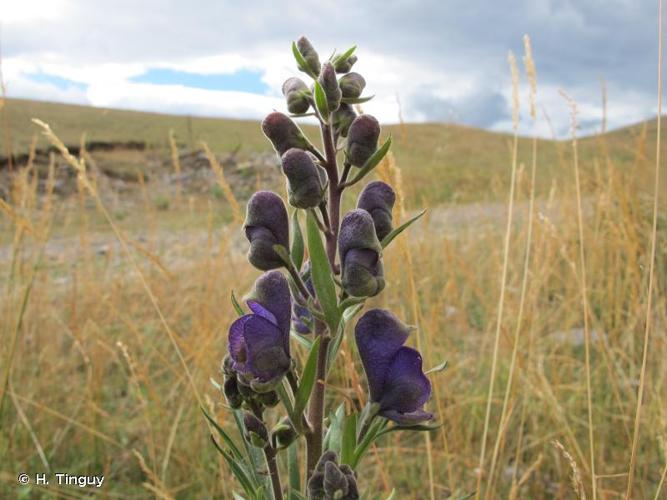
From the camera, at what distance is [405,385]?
1145mm

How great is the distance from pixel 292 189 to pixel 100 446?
97.5 inches

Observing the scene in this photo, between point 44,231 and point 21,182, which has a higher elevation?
point 21,182

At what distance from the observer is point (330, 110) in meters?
1.18

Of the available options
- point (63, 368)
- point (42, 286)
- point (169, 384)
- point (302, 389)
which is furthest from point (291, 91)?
point (42, 286)

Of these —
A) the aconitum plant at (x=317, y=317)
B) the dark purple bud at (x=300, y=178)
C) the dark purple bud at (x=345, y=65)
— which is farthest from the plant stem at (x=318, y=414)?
the dark purple bud at (x=345, y=65)

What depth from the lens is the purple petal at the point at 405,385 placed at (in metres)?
1.14

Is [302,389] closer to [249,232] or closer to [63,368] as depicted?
[249,232]

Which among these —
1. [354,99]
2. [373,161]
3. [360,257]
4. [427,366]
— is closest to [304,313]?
[360,257]

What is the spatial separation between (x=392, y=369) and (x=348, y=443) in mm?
160

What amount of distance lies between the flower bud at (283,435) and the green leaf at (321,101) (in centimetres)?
59

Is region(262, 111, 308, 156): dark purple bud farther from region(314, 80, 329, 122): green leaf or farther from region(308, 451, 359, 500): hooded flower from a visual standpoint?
region(308, 451, 359, 500): hooded flower

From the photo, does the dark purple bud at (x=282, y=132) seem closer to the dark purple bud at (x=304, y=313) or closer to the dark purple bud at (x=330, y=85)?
the dark purple bud at (x=330, y=85)

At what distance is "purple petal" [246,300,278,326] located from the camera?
1.16 m

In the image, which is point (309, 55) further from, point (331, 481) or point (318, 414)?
point (331, 481)
